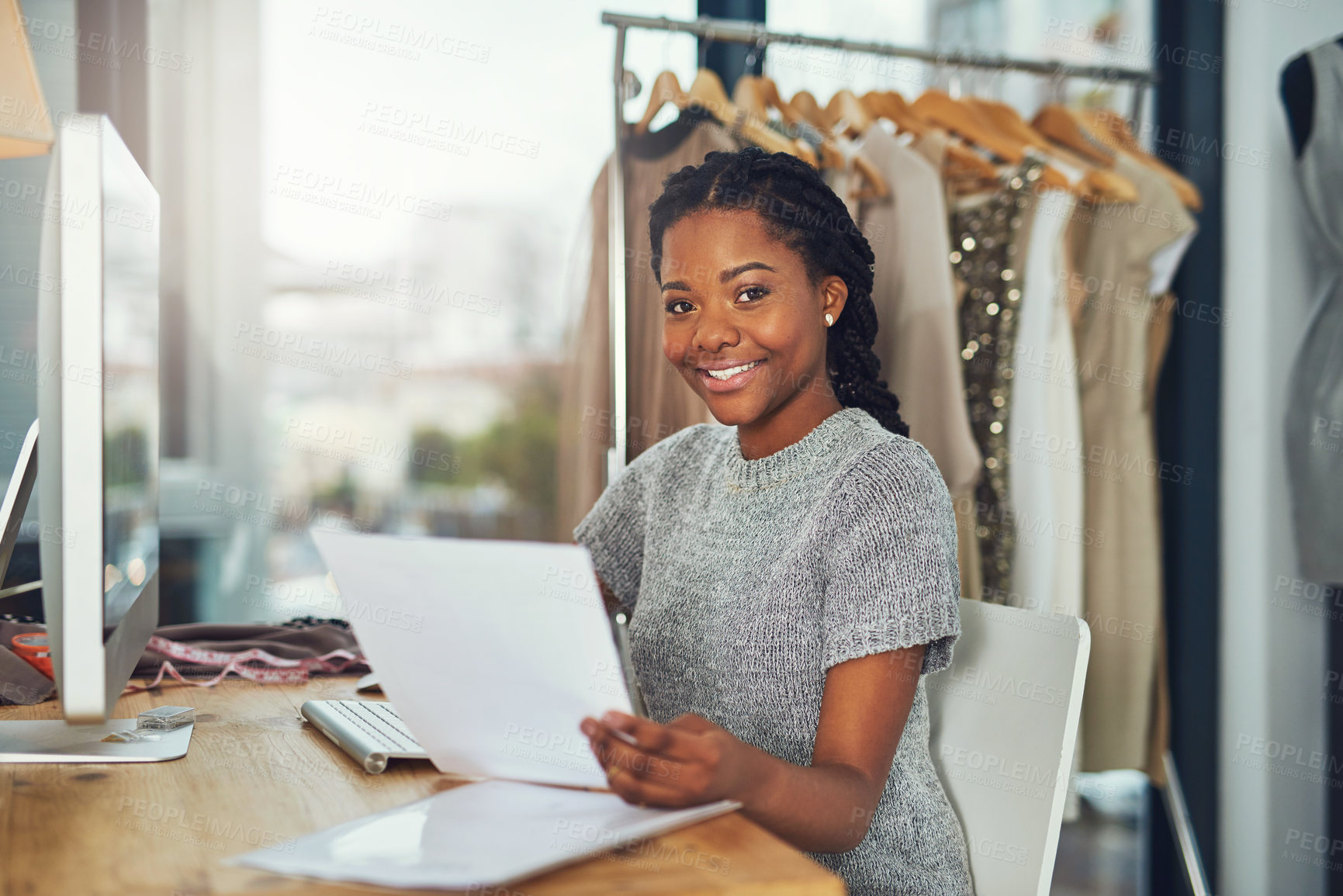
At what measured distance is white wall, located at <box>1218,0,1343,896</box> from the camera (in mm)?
1898

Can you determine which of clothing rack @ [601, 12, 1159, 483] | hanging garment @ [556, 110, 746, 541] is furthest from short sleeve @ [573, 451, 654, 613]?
hanging garment @ [556, 110, 746, 541]

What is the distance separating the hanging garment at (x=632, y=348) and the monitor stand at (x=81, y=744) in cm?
94

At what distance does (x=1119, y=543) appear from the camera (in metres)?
1.82

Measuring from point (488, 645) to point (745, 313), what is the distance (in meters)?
0.49

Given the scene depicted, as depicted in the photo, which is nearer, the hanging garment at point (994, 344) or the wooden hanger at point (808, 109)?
the hanging garment at point (994, 344)

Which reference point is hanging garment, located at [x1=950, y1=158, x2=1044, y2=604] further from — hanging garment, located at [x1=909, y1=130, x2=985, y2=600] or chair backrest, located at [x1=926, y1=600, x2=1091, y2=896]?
chair backrest, located at [x1=926, y1=600, x2=1091, y2=896]

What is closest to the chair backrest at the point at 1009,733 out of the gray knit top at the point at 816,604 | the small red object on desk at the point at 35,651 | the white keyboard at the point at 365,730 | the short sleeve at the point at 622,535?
the gray knit top at the point at 816,604

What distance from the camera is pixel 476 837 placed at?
0.63 metres

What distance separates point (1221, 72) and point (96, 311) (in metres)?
2.04

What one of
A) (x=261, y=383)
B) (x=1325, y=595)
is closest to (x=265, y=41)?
(x=261, y=383)

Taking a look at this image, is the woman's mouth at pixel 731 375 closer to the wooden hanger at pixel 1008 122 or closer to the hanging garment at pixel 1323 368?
the wooden hanger at pixel 1008 122

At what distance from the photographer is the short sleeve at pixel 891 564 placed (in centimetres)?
85

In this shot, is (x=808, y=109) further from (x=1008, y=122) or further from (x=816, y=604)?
(x=816, y=604)

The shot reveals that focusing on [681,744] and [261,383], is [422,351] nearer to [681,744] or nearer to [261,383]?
[261,383]
